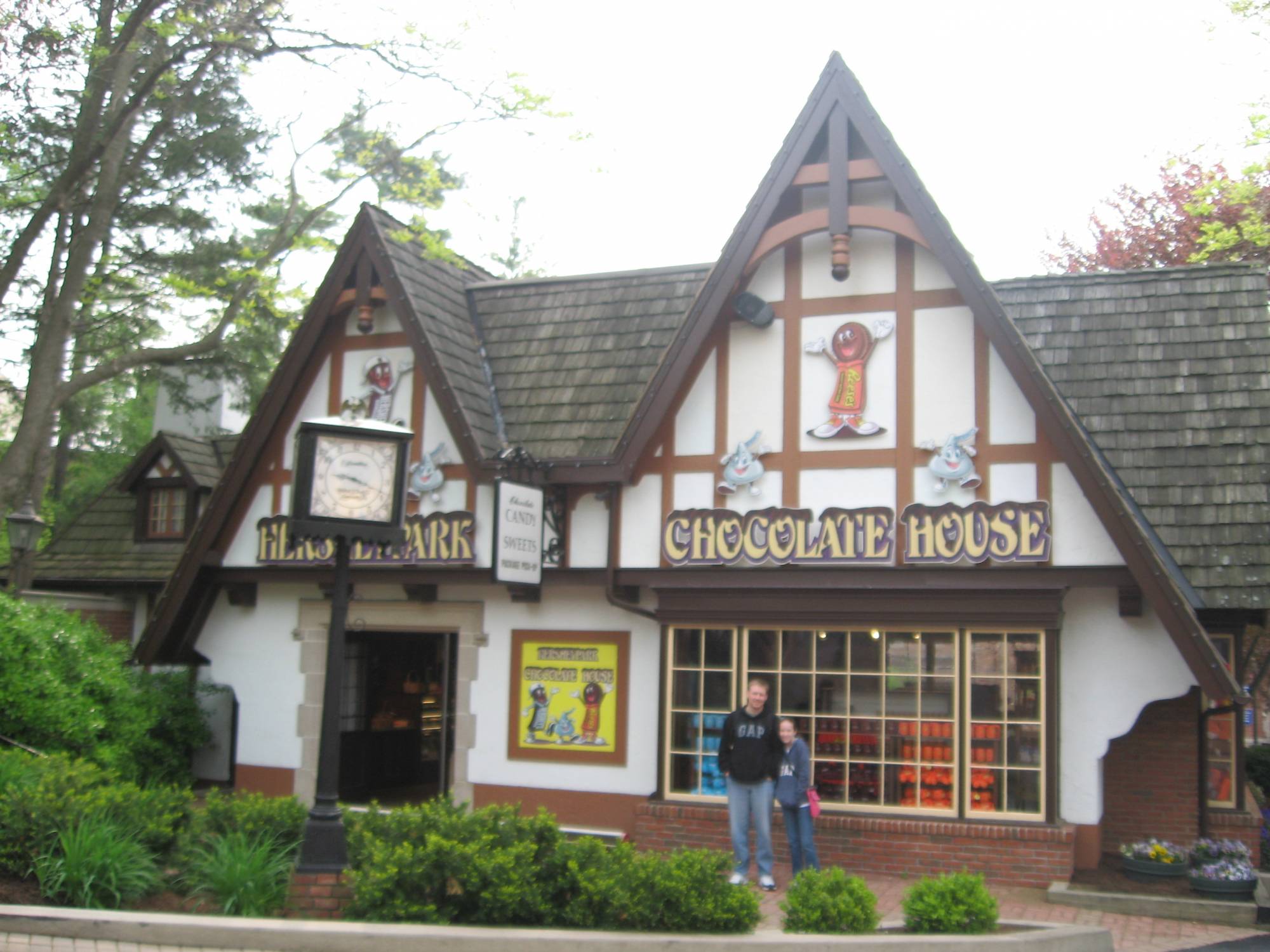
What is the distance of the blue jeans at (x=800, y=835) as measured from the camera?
1027cm

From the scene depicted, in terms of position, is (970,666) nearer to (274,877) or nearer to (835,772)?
(835,772)

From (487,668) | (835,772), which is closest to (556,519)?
(487,668)

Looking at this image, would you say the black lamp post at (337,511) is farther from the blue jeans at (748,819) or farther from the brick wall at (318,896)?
the blue jeans at (748,819)

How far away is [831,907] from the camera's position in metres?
7.75

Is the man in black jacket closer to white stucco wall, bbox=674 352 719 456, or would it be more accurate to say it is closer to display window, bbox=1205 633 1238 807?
white stucco wall, bbox=674 352 719 456

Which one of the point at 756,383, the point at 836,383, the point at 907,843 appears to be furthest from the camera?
the point at 756,383

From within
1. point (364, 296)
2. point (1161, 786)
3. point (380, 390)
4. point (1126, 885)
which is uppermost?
point (364, 296)

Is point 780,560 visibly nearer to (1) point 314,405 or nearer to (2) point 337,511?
(2) point 337,511

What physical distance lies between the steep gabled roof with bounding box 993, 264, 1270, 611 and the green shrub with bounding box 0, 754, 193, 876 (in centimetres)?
866

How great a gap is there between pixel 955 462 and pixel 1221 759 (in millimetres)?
4097

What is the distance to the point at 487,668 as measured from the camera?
13438 mm

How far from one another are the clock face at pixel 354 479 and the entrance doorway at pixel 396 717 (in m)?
6.20

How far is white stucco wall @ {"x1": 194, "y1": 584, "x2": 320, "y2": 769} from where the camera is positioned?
46.8ft

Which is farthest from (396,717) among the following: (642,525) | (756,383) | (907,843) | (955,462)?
(955,462)
